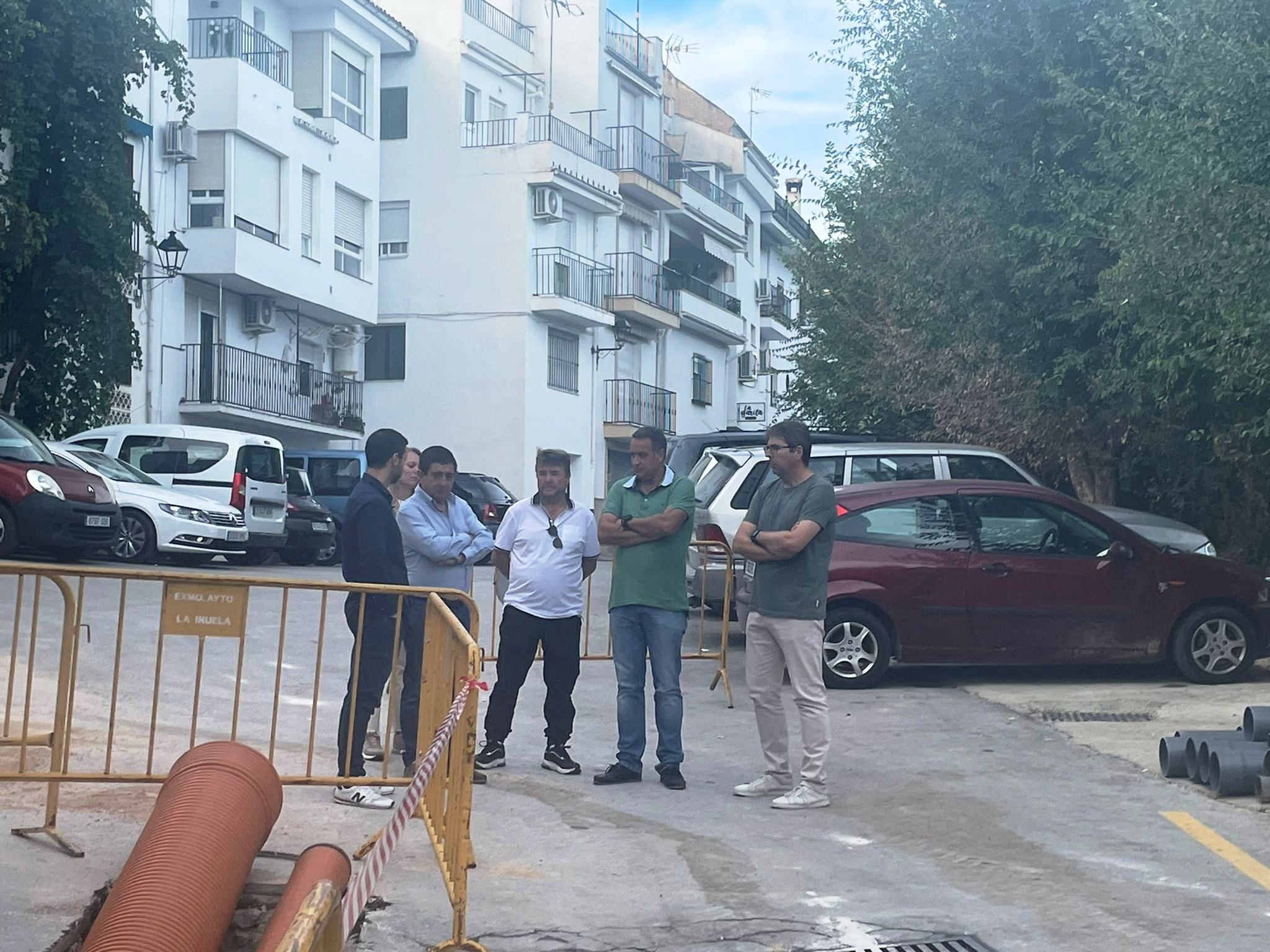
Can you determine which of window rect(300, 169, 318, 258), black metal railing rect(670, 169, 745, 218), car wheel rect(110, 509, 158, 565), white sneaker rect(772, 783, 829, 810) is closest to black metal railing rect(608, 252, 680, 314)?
black metal railing rect(670, 169, 745, 218)

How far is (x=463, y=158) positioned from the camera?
134 feet

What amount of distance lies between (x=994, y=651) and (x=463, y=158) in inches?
1215

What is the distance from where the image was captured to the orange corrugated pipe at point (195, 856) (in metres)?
5.03

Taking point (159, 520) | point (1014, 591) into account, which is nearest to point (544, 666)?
point (1014, 591)

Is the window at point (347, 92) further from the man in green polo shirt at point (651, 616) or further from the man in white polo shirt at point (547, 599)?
the man in green polo shirt at point (651, 616)

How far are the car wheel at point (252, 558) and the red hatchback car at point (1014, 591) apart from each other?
1339 cm

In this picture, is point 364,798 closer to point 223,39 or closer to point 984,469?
point 984,469

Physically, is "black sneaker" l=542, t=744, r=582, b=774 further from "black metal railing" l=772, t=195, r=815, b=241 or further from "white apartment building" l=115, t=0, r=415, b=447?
"black metal railing" l=772, t=195, r=815, b=241

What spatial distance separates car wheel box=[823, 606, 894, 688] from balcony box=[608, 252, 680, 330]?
33459mm

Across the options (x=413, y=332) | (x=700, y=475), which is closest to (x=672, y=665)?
(x=700, y=475)

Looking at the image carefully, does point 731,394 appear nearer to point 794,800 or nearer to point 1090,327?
point 1090,327

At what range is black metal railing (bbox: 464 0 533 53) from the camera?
41.0m

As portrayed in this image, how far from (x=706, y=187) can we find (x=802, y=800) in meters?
46.8

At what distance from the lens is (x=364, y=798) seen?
764 centimetres
